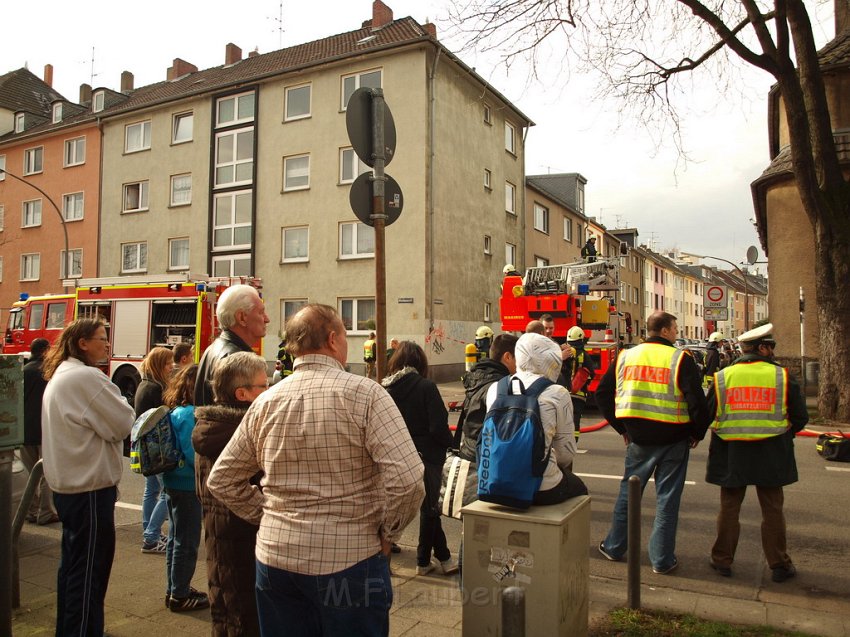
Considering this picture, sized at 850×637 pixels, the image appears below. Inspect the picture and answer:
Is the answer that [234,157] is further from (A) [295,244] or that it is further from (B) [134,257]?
(B) [134,257]

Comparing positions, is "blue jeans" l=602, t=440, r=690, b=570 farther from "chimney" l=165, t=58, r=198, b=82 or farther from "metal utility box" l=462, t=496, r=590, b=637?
"chimney" l=165, t=58, r=198, b=82

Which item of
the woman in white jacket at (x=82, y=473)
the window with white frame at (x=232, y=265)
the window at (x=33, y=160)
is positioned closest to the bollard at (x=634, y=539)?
the woman in white jacket at (x=82, y=473)

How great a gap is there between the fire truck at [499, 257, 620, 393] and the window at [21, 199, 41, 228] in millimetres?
28437

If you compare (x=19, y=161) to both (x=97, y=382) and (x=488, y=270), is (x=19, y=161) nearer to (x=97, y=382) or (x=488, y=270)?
(x=488, y=270)

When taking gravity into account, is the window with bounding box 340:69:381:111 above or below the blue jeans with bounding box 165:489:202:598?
above

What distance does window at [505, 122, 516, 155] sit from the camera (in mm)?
30281

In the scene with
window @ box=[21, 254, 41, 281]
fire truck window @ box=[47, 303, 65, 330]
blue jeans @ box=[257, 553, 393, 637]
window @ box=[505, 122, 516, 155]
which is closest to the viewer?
blue jeans @ box=[257, 553, 393, 637]

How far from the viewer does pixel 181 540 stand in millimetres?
4309

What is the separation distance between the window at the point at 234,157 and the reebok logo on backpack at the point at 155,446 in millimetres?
24135

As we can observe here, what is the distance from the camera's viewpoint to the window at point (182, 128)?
29.0m

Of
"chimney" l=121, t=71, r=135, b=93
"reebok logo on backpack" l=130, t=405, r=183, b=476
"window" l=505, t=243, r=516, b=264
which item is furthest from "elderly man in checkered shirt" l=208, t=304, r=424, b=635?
"chimney" l=121, t=71, r=135, b=93

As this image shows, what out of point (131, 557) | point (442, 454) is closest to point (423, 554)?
point (442, 454)

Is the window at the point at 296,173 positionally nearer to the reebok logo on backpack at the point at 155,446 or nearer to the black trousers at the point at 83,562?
the reebok logo on backpack at the point at 155,446

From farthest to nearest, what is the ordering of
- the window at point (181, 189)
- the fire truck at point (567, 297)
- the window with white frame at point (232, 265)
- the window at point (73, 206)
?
1. the window at point (73, 206)
2. the window at point (181, 189)
3. the window with white frame at point (232, 265)
4. the fire truck at point (567, 297)
